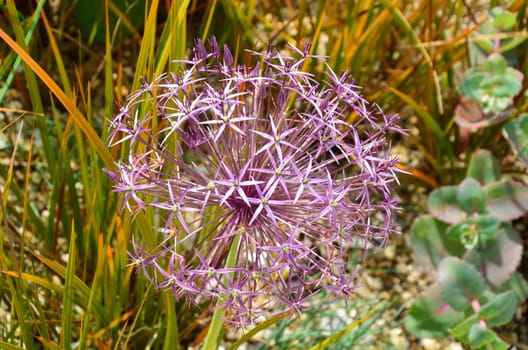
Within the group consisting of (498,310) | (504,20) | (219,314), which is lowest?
(498,310)

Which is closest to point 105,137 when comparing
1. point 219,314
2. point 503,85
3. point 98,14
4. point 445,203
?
point 219,314

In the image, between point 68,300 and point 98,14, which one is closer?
point 68,300

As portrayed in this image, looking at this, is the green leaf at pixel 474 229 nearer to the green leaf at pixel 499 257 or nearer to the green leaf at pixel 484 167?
the green leaf at pixel 499 257

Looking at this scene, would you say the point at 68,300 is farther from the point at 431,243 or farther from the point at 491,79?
the point at 491,79

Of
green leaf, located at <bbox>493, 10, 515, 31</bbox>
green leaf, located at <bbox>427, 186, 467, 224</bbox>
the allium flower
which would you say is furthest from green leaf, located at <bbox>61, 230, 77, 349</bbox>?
green leaf, located at <bbox>493, 10, 515, 31</bbox>

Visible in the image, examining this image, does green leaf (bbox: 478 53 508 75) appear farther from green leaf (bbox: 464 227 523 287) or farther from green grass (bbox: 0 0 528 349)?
green leaf (bbox: 464 227 523 287)

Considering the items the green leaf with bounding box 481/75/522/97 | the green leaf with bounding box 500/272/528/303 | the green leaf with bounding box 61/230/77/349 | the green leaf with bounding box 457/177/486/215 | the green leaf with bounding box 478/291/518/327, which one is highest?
the green leaf with bounding box 481/75/522/97
